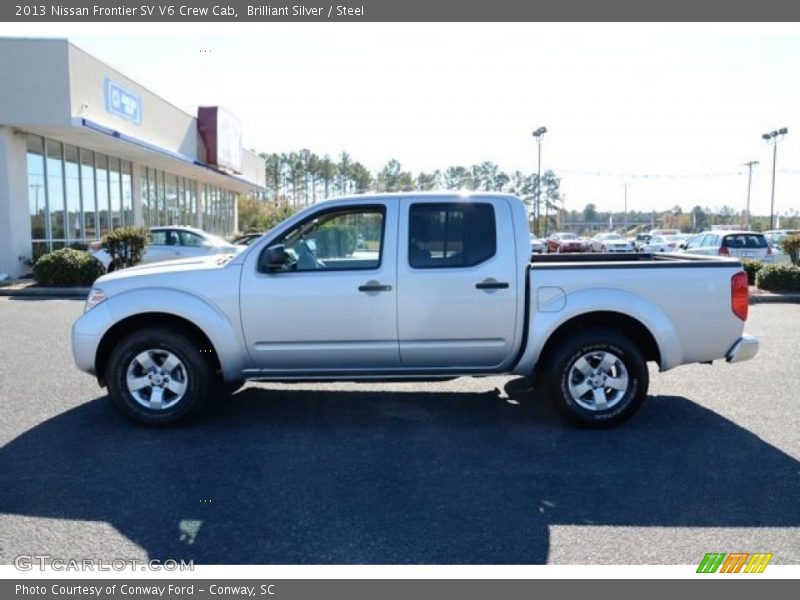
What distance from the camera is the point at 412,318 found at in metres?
5.53

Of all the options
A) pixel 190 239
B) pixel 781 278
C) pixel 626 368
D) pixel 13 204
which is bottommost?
pixel 626 368

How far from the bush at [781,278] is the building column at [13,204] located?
1911 cm

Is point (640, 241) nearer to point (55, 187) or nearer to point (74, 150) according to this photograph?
point (74, 150)

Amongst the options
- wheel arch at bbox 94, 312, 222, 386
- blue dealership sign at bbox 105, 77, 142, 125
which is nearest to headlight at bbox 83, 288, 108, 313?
wheel arch at bbox 94, 312, 222, 386

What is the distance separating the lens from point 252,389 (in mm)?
6938

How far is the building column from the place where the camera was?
1736 centimetres

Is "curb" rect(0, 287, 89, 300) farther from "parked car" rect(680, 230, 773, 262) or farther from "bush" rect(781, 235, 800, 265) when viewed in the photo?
"bush" rect(781, 235, 800, 265)

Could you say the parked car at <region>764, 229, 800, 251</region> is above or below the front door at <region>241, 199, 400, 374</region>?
above

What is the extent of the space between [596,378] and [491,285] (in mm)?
1185

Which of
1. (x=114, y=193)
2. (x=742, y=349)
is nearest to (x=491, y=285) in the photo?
(x=742, y=349)

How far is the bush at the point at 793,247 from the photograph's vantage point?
1794cm

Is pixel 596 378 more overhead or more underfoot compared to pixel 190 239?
more underfoot

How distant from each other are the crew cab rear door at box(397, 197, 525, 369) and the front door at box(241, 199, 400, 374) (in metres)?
0.14

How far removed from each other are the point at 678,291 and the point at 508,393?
78.4 inches
